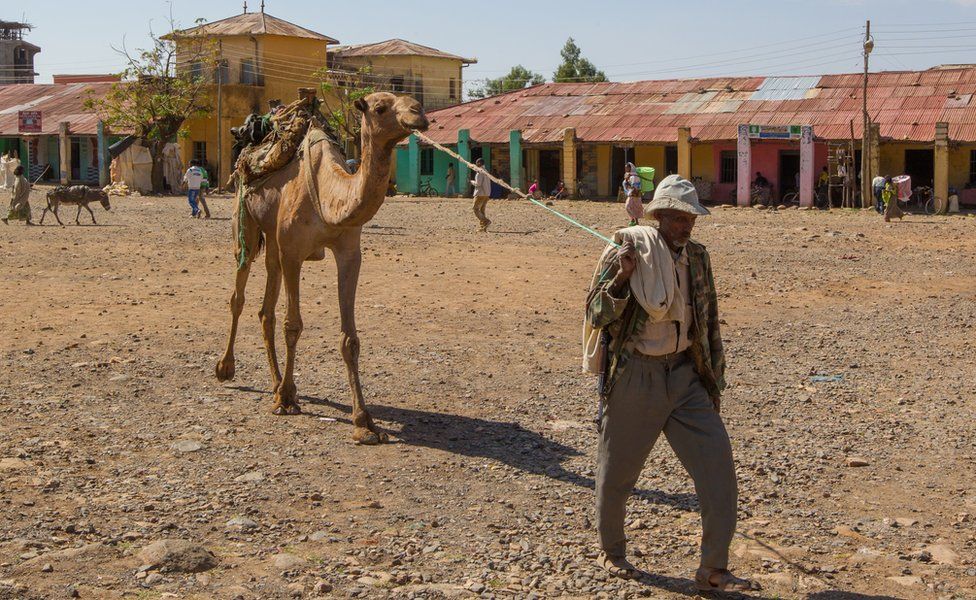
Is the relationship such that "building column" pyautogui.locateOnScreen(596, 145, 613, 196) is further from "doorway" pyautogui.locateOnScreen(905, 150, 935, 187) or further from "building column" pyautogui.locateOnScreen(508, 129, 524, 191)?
"doorway" pyautogui.locateOnScreen(905, 150, 935, 187)

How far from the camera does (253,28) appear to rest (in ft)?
171

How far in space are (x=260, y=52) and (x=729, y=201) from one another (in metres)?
23.4

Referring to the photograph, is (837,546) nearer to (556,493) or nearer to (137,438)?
(556,493)

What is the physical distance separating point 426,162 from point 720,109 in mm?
12190

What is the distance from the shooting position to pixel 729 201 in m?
39.5

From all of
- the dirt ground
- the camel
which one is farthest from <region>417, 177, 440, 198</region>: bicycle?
the camel

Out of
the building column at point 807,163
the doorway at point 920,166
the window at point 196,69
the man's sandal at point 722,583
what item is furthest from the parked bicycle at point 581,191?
the man's sandal at point 722,583

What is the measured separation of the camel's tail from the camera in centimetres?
964

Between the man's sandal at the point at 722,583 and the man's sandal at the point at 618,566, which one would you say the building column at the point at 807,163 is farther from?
the man's sandal at the point at 722,583

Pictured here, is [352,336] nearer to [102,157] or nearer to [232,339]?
[232,339]

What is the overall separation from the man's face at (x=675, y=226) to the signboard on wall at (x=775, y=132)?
1310 inches

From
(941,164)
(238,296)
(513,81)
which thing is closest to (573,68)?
(513,81)

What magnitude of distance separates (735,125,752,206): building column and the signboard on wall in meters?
0.28

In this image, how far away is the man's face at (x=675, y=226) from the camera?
17.0 ft
